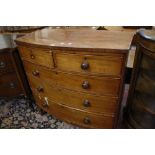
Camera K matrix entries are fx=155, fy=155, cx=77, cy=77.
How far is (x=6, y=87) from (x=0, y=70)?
0.25m

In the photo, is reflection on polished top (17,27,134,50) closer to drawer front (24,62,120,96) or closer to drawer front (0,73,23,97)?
drawer front (24,62,120,96)

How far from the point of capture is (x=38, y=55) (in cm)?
129

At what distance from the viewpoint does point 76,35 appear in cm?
130

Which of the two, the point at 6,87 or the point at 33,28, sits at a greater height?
the point at 33,28

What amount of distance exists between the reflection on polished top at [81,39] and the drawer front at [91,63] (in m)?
0.07

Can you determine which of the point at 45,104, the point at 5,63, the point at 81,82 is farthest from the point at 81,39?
the point at 5,63

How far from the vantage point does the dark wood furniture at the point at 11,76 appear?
5.28 ft

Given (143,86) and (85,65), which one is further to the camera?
(143,86)

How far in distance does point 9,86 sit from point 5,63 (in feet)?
1.02

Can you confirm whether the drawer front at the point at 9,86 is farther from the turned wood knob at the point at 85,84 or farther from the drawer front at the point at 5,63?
the turned wood knob at the point at 85,84

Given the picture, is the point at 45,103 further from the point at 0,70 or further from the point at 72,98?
the point at 0,70

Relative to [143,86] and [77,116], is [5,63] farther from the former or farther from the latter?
[143,86]
